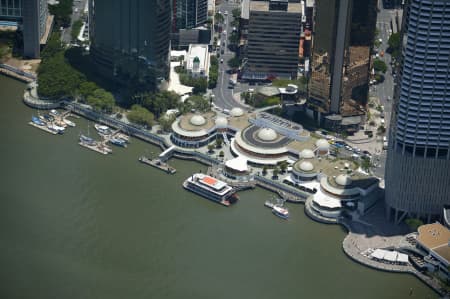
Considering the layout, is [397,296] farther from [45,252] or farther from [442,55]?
[45,252]

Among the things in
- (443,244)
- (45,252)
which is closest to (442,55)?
(443,244)

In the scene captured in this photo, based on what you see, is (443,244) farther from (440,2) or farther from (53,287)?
(53,287)

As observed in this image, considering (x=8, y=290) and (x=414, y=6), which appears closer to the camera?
(x=8, y=290)

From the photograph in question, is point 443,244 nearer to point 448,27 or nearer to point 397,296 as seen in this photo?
point 397,296

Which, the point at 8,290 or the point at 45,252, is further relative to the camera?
the point at 45,252

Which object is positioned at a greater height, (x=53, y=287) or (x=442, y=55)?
(x=442, y=55)

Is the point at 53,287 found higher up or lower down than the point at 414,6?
lower down

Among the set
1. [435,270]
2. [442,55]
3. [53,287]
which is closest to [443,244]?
[435,270]

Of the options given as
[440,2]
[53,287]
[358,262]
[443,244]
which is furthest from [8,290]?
[440,2]
